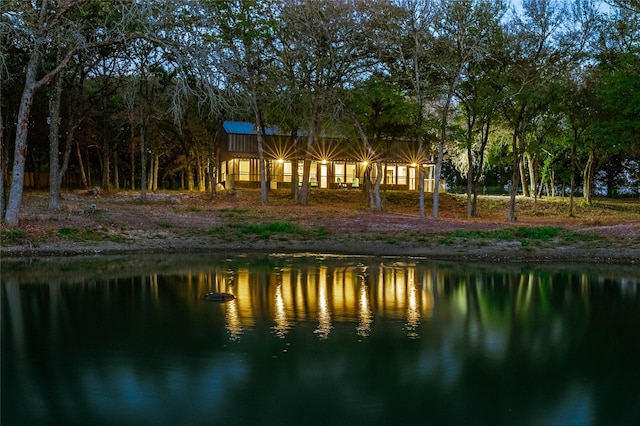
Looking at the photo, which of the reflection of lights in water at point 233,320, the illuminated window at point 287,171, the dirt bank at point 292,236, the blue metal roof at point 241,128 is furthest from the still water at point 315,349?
the illuminated window at point 287,171

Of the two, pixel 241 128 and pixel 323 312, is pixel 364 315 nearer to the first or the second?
pixel 323 312

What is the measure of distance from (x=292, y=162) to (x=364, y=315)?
3795 cm

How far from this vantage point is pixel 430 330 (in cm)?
1132

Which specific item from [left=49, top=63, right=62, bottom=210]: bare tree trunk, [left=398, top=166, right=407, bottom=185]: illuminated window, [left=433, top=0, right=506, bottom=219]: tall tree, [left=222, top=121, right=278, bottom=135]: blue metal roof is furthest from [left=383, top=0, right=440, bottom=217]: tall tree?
[left=398, top=166, right=407, bottom=185]: illuminated window

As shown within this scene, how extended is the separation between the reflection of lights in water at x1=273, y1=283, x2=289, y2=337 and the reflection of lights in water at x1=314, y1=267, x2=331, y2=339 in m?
0.58

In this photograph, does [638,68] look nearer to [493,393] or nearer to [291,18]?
[291,18]

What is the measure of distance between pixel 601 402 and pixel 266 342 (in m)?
4.87

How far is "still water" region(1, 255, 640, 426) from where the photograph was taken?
7.36m

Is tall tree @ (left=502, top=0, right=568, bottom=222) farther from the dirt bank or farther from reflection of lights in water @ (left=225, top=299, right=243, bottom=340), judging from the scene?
reflection of lights in water @ (left=225, top=299, right=243, bottom=340)

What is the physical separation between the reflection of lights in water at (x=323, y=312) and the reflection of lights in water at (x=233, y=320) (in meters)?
1.34

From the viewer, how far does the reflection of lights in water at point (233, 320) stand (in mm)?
10695

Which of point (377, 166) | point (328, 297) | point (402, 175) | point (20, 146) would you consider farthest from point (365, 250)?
point (402, 175)

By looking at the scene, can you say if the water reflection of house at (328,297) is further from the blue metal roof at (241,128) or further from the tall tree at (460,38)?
the blue metal roof at (241,128)

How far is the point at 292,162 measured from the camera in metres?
49.7
